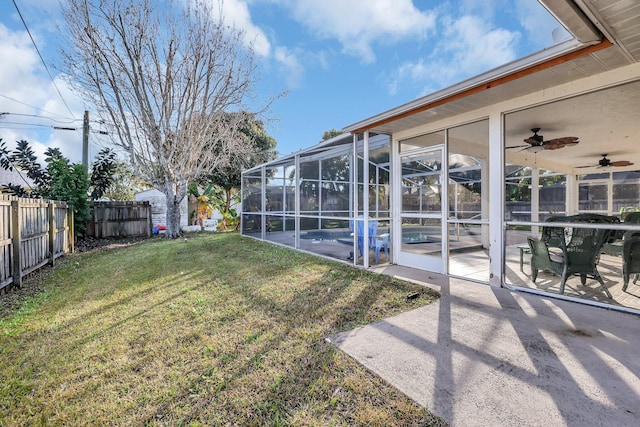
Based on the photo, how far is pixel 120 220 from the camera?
39.8 ft

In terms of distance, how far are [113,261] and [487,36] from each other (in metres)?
11.2

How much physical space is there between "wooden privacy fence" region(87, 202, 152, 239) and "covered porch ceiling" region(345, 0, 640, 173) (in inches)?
434

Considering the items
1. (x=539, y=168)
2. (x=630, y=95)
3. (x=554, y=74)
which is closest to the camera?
(x=554, y=74)

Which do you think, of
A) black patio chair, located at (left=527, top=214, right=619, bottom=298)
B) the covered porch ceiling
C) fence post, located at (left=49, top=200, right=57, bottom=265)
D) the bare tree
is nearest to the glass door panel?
the covered porch ceiling

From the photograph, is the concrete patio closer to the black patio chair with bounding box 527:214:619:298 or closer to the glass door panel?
the black patio chair with bounding box 527:214:619:298

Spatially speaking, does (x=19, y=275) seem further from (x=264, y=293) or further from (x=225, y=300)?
(x=264, y=293)

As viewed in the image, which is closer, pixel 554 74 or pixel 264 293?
pixel 554 74

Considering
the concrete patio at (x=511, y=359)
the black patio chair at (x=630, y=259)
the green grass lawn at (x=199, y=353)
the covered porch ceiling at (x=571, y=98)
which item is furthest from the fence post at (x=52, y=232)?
the black patio chair at (x=630, y=259)

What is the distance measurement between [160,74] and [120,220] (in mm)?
6152

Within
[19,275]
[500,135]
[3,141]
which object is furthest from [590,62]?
[3,141]

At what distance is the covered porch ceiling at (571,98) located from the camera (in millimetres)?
2436

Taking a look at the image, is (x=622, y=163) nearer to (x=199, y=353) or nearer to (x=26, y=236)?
(x=199, y=353)

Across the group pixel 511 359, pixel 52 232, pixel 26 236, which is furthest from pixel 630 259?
pixel 52 232

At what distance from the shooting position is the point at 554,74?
3.38m
